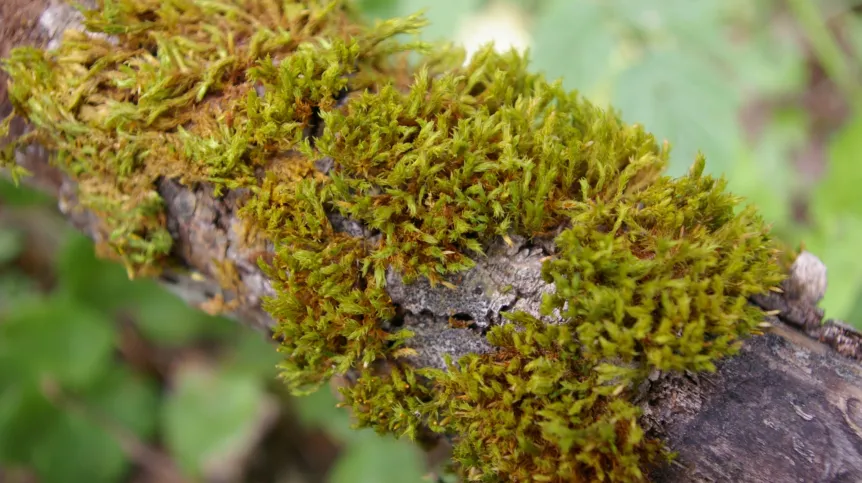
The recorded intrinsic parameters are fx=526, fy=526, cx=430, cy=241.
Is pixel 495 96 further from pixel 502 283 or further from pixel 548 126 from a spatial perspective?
pixel 502 283

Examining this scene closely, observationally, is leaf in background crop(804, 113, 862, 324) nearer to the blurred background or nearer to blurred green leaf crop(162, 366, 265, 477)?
the blurred background

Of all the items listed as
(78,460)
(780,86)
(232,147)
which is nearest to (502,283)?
(232,147)

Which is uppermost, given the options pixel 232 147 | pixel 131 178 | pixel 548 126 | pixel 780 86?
pixel 780 86

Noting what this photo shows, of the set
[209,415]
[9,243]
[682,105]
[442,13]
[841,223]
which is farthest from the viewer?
[9,243]

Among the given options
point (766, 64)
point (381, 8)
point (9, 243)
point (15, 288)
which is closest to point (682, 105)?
point (381, 8)

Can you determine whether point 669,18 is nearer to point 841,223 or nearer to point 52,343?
point 841,223

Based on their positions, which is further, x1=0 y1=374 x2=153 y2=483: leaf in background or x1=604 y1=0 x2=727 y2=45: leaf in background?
x1=0 y1=374 x2=153 y2=483: leaf in background

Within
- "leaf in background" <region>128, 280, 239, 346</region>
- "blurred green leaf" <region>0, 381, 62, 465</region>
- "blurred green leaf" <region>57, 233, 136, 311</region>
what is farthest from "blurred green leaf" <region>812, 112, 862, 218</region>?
"blurred green leaf" <region>0, 381, 62, 465</region>
